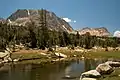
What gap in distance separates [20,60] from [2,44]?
A: 92.4ft

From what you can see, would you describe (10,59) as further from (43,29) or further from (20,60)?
(43,29)

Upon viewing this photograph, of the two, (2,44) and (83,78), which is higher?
(2,44)

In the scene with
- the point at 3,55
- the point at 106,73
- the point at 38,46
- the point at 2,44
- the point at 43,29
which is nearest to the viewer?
the point at 106,73

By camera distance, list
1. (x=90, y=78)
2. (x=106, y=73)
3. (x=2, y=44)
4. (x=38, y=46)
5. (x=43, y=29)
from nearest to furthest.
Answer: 1. (x=90, y=78)
2. (x=106, y=73)
3. (x=2, y=44)
4. (x=38, y=46)
5. (x=43, y=29)

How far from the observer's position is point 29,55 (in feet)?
363

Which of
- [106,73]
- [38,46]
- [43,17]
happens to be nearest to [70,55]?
[38,46]

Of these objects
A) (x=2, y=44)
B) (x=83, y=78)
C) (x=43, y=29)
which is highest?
(x=43, y=29)

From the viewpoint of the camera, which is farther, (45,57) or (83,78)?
(45,57)

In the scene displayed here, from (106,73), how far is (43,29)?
123m

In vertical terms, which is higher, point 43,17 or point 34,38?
point 43,17

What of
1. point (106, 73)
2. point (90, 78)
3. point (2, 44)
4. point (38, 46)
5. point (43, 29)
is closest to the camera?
point (90, 78)

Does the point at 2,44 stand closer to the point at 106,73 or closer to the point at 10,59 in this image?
the point at 10,59

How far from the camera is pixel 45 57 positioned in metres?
113

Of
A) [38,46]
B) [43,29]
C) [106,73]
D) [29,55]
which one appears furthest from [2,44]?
[106,73]
